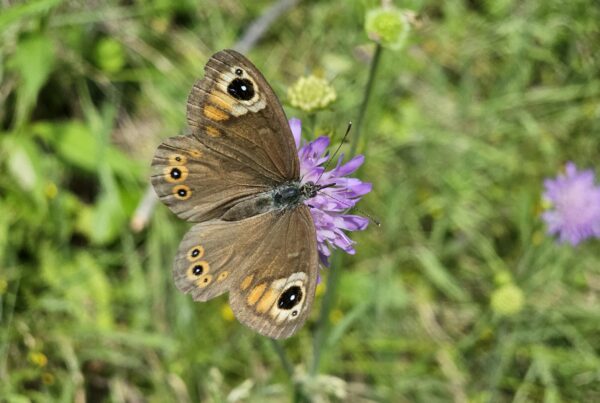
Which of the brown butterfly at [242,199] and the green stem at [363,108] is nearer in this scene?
the brown butterfly at [242,199]

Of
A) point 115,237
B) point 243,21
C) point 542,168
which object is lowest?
point 115,237

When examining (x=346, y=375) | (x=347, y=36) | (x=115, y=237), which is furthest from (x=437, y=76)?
(x=115, y=237)

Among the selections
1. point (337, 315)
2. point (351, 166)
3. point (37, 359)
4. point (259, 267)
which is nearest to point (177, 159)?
point (259, 267)

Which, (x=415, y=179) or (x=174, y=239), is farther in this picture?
(x=415, y=179)

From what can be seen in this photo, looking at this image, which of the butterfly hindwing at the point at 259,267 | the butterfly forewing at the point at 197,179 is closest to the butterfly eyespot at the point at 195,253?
the butterfly hindwing at the point at 259,267

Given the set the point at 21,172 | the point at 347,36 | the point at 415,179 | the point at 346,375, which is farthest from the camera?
the point at 347,36

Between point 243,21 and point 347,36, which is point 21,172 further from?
point 347,36

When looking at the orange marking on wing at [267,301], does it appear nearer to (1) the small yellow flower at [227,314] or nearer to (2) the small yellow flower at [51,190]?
(1) the small yellow flower at [227,314]
